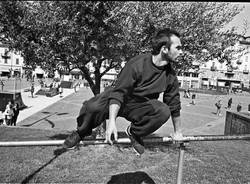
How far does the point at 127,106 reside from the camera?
3059mm

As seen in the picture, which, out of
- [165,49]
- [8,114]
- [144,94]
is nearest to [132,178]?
[144,94]

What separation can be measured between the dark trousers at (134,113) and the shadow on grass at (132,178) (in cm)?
326

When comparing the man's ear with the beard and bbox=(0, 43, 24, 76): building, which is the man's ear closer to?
the beard

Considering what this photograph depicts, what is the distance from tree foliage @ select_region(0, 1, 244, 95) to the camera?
5.21 m

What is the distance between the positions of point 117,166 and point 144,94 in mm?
4341

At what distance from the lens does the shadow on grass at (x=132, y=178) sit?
5.92 m

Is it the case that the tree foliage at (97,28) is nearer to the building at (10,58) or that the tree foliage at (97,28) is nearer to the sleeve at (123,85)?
the building at (10,58)

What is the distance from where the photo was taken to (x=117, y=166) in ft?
22.4

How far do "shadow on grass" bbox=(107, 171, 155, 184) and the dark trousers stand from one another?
128 inches

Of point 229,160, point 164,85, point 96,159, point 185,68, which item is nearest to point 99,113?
point 164,85

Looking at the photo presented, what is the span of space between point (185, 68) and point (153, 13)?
1944 mm

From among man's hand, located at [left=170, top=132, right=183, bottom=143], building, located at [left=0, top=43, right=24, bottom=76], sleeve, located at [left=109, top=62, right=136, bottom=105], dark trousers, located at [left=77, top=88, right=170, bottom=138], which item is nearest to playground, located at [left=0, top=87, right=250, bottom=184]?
building, located at [left=0, top=43, right=24, bottom=76]

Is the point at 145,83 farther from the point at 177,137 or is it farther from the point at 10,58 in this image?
the point at 10,58

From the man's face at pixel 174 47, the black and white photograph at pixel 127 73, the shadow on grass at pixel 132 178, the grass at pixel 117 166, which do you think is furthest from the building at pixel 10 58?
the man's face at pixel 174 47
